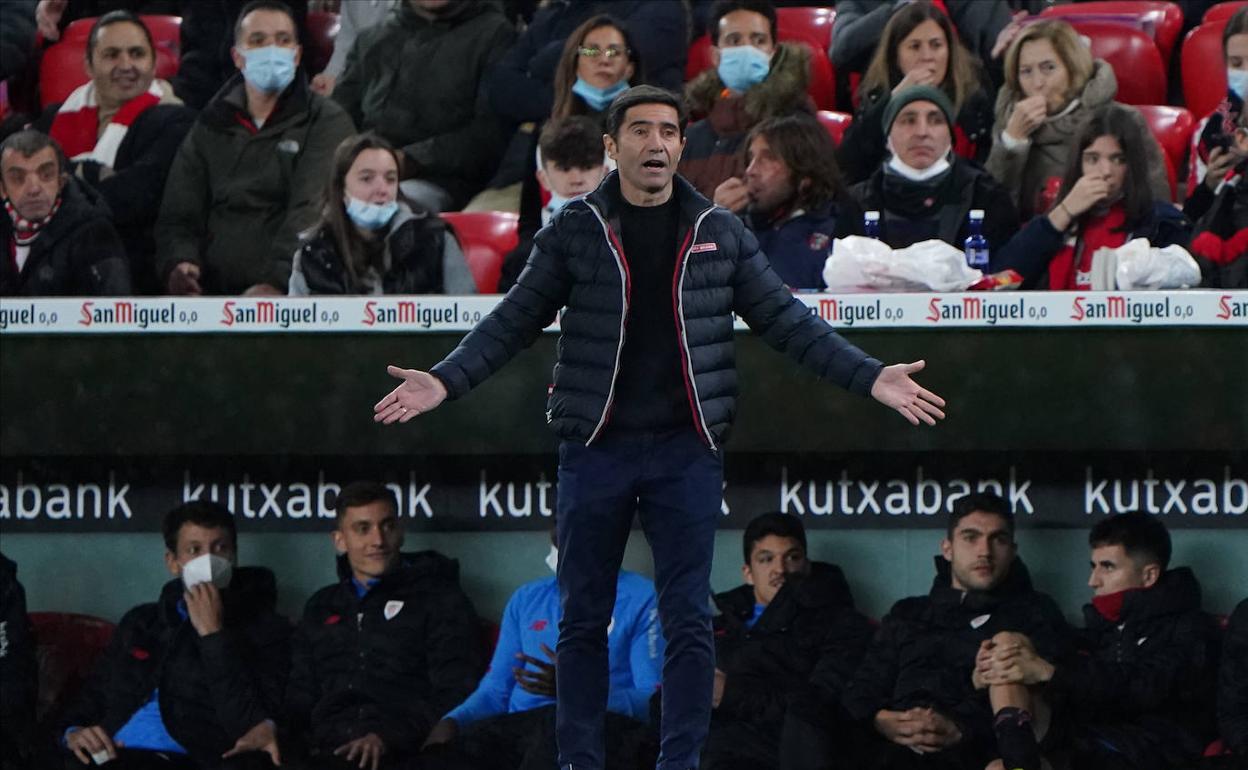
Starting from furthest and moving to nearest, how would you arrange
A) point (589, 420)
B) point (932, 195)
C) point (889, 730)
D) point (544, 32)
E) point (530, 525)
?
point (544, 32) < point (530, 525) < point (932, 195) < point (889, 730) < point (589, 420)

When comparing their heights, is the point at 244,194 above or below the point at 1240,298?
above

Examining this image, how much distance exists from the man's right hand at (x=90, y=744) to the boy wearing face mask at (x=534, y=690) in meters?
1.23

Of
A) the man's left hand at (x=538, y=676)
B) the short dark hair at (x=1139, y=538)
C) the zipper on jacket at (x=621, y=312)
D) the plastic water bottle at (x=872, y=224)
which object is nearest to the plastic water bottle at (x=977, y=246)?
the plastic water bottle at (x=872, y=224)

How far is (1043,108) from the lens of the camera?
730 centimetres

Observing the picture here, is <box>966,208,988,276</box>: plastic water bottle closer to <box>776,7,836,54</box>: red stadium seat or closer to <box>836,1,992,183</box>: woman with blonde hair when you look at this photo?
<box>836,1,992,183</box>: woman with blonde hair

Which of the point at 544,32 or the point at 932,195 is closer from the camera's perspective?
the point at 932,195

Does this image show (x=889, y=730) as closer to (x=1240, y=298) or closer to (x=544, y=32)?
(x=1240, y=298)

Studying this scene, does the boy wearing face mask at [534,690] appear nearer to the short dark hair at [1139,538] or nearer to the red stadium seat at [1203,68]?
the short dark hair at [1139,538]

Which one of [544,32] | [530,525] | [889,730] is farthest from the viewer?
[544,32]

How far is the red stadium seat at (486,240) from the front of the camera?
7691 millimetres

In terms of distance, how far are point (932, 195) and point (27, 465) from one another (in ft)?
12.2

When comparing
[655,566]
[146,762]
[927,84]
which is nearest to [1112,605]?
[927,84]

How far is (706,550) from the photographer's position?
469 centimetres

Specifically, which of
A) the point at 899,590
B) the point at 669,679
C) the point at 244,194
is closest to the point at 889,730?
the point at 899,590
